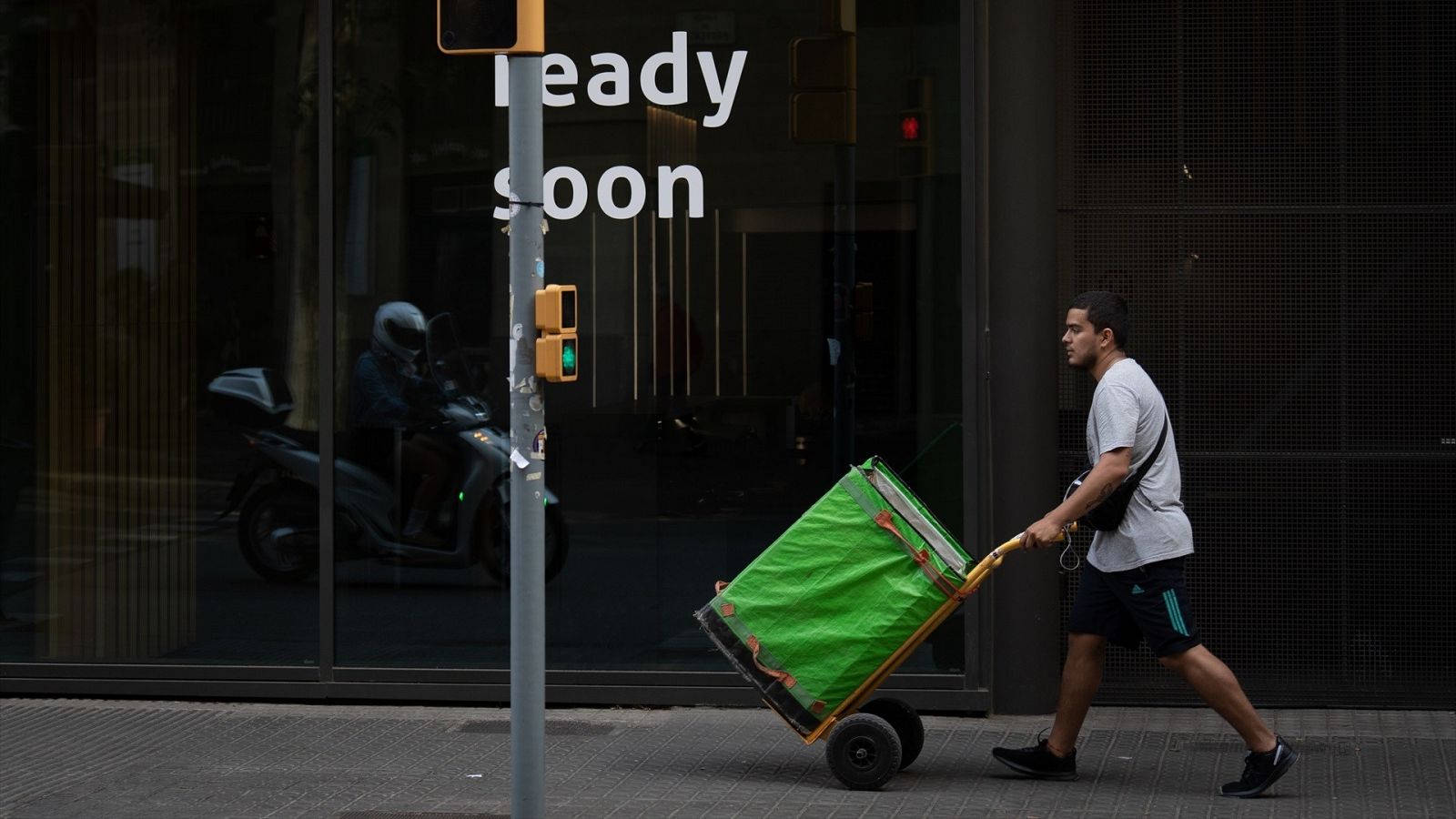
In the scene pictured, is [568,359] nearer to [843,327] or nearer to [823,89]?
[843,327]

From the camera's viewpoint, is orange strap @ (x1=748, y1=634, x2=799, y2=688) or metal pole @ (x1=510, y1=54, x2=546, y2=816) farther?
orange strap @ (x1=748, y1=634, x2=799, y2=688)

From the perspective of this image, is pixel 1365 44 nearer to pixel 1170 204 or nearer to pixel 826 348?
pixel 1170 204

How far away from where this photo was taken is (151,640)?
9133 mm

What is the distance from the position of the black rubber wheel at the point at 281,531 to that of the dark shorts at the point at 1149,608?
157 inches

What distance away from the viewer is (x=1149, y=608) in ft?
22.0

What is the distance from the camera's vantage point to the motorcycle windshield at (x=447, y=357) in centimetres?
880

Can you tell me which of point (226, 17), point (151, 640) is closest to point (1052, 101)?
point (226, 17)

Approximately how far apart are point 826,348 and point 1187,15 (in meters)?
2.29

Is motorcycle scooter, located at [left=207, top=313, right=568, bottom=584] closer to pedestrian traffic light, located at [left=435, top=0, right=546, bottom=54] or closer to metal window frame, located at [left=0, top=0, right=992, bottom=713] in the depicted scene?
metal window frame, located at [left=0, top=0, right=992, bottom=713]

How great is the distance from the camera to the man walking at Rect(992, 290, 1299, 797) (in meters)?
6.63

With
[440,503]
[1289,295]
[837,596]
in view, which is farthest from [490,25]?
[1289,295]

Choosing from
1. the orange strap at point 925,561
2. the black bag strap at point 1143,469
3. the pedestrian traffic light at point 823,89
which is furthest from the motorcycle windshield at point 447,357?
the black bag strap at point 1143,469

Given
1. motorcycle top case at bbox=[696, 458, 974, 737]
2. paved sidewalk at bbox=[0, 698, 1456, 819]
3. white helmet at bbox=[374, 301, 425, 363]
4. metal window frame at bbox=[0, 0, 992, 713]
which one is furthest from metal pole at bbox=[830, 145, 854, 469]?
white helmet at bbox=[374, 301, 425, 363]

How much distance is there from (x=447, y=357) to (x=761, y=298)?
156cm
